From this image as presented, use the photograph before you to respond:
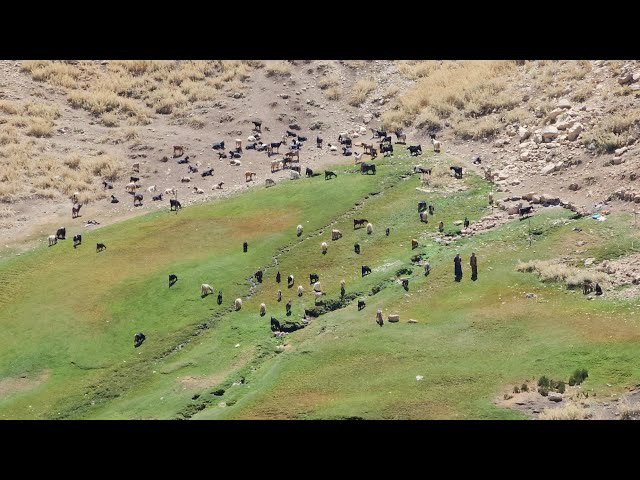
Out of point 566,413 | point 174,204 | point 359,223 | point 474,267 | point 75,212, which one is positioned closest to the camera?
point 566,413

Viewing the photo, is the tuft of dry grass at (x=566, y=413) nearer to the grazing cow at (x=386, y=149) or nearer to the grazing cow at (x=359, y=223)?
the grazing cow at (x=359, y=223)

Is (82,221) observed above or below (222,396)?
above

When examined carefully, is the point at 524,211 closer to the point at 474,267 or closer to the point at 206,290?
the point at 474,267

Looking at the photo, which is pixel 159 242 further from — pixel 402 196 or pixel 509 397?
pixel 509 397

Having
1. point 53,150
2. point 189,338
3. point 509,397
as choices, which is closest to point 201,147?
point 53,150

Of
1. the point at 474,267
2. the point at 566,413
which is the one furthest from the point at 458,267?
the point at 566,413

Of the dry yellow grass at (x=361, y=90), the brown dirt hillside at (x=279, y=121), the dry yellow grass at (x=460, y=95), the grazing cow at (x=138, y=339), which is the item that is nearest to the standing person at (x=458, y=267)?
the brown dirt hillside at (x=279, y=121)
